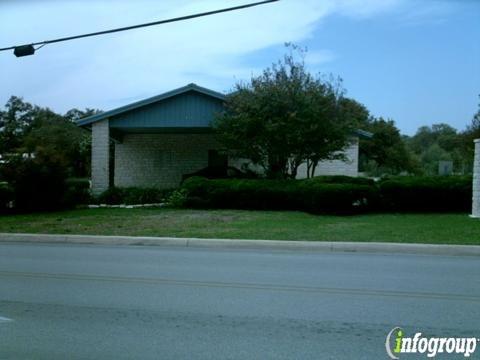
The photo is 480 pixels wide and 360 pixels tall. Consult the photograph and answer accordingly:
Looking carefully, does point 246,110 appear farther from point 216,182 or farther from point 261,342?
point 261,342

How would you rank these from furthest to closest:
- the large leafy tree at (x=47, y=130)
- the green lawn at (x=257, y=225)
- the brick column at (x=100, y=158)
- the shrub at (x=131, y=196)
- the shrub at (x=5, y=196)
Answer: the large leafy tree at (x=47, y=130)
the brick column at (x=100, y=158)
the shrub at (x=131, y=196)
the shrub at (x=5, y=196)
the green lawn at (x=257, y=225)

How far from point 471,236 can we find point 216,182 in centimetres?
966

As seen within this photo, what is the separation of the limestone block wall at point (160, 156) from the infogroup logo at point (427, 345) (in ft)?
80.2

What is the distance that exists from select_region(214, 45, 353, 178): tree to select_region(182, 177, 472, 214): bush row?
1.89 m

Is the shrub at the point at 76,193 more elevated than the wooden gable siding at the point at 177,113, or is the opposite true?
the wooden gable siding at the point at 177,113

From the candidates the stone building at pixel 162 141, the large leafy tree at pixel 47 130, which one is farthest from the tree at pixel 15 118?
the stone building at pixel 162 141

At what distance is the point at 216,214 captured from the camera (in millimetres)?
17703

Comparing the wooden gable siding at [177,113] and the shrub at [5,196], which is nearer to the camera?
the shrub at [5,196]

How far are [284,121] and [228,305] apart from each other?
13833mm

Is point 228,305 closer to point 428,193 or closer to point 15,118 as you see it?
point 428,193

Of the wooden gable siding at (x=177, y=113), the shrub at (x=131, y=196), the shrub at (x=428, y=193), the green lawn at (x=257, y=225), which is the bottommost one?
the green lawn at (x=257, y=225)

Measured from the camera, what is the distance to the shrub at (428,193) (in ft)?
57.2

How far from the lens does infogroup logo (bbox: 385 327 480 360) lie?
16.4 ft

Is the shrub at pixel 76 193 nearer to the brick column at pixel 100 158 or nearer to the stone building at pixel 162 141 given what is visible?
the brick column at pixel 100 158
